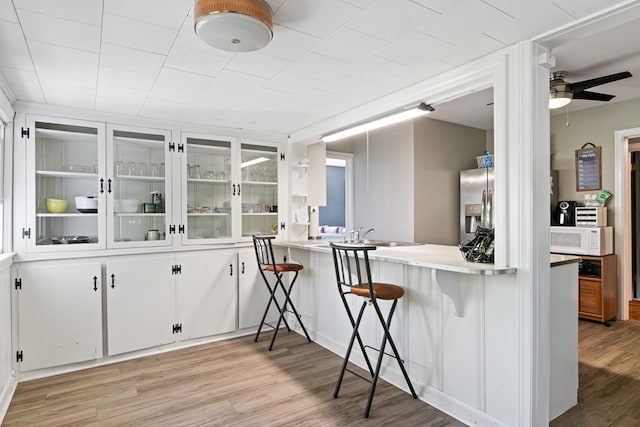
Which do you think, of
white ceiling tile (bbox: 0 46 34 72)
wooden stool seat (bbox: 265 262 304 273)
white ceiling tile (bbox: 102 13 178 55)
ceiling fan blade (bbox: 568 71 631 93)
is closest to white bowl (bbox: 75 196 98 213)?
white ceiling tile (bbox: 0 46 34 72)

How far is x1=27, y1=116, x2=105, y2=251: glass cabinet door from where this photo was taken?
10.3ft

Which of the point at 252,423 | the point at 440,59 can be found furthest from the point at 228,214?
the point at 440,59

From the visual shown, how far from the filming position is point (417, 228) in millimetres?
4793

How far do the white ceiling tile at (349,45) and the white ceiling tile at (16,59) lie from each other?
64.2 inches

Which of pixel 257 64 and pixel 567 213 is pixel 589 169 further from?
pixel 257 64

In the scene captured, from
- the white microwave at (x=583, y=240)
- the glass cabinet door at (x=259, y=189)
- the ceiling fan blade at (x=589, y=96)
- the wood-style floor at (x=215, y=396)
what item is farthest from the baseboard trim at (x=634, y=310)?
the glass cabinet door at (x=259, y=189)

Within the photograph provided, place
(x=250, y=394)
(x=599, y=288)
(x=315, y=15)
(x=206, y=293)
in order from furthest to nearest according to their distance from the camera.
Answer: (x=599, y=288) < (x=206, y=293) < (x=250, y=394) < (x=315, y=15)

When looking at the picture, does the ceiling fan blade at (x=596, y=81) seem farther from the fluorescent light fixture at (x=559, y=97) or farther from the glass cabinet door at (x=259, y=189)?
the glass cabinet door at (x=259, y=189)

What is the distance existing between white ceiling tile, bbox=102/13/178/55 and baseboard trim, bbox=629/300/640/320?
5.36 meters

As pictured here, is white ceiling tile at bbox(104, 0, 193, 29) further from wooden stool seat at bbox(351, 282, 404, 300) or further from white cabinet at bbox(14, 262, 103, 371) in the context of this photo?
white cabinet at bbox(14, 262, 103, 371)

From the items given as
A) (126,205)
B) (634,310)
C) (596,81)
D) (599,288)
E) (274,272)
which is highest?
(596,81)

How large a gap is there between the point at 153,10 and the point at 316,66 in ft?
3.24

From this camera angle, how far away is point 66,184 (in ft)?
11.0

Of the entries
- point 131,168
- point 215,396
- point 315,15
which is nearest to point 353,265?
point 215,396
